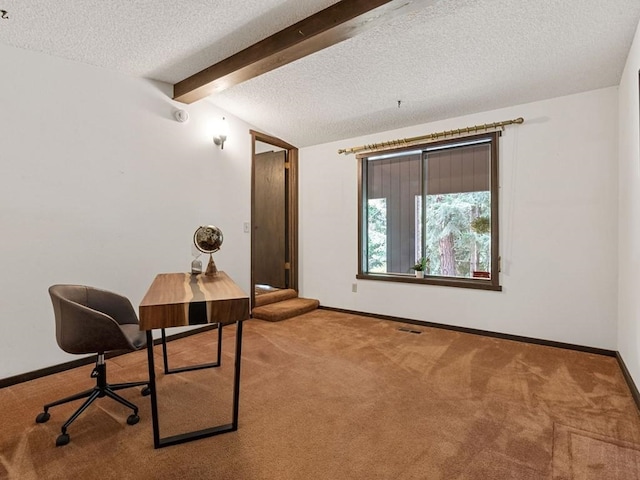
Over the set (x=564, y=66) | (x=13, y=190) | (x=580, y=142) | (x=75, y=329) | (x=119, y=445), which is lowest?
(x=119, y=445)

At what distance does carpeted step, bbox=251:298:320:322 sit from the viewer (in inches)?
168

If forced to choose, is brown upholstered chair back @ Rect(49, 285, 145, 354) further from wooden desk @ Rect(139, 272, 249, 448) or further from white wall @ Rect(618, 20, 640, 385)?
white wall @ Rect(618, 20, 640, 385)

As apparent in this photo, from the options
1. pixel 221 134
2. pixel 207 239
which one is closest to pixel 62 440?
pixel 207 239

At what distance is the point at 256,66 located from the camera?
9.44 feet

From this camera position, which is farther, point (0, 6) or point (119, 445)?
point (0, 6)

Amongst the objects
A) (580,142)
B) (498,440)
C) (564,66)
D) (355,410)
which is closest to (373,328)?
(355,410)

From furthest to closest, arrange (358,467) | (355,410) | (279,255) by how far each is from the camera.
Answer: (279,255)
(355,410)
(358,467)

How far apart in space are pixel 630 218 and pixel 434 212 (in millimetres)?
1833

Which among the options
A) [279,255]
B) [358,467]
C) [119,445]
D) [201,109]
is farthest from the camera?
[279,255]

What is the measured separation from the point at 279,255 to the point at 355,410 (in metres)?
3.40

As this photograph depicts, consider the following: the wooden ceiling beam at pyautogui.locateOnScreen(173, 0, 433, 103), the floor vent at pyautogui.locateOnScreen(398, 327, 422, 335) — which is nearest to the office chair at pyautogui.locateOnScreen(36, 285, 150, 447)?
the wooden ceiling beam at pyautogui.locateOnScreen(173, 0, 433, 103)

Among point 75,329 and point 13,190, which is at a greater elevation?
point 13,190

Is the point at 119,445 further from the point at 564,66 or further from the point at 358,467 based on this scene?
the point at 564,66

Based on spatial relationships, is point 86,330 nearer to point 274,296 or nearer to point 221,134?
point 221,134
